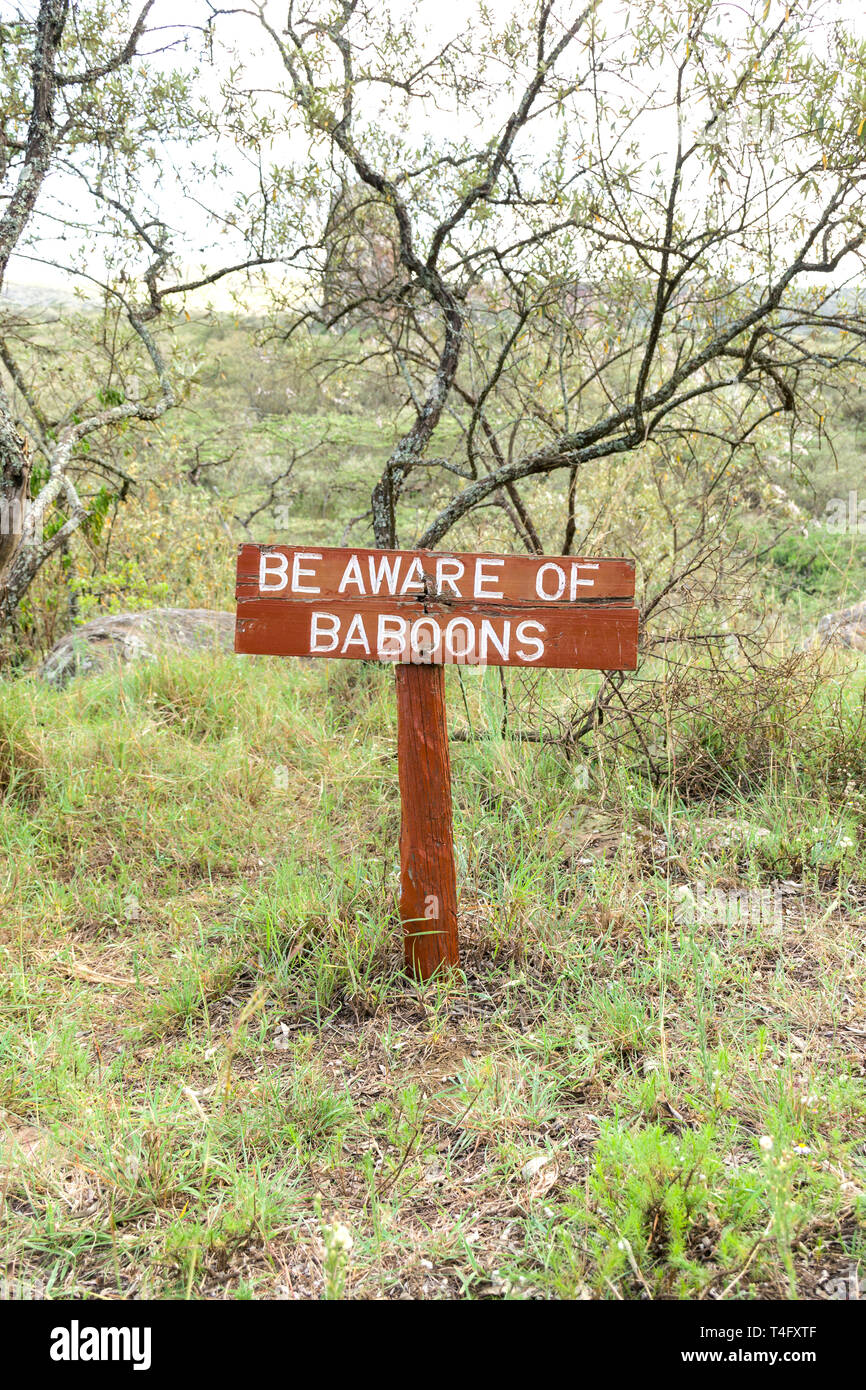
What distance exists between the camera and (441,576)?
2574 millimetres

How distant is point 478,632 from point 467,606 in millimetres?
79

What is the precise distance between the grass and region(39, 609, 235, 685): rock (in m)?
1.18

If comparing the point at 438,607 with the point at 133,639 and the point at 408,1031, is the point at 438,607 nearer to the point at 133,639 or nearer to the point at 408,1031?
the point at 408,1031

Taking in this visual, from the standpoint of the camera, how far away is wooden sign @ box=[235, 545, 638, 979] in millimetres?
2570

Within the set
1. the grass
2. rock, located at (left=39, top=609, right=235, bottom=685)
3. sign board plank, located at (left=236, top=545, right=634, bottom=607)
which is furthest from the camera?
rock, located at (left=39, top=609, right=235, bottom=685)

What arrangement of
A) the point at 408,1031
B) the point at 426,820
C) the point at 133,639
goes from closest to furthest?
the point at 408,1031, the point at 426,820, the point at 133,639

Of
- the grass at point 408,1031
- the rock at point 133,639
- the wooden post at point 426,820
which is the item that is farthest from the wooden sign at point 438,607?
the rock at point 133,639

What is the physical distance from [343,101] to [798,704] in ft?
11.3

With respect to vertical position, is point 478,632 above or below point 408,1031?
above

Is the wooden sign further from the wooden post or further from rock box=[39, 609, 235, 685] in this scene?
rock box=[39, 609, 235, 685]

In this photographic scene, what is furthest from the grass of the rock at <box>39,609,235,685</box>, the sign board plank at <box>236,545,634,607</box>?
the rock at <box>39,609,235,685</box>

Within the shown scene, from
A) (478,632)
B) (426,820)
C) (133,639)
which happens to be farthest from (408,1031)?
(133,639)

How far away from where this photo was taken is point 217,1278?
1782 millimetres

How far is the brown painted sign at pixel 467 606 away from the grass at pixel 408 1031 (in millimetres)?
843
